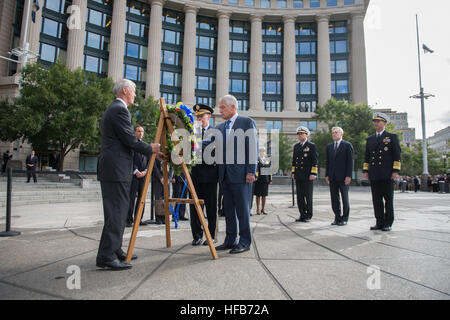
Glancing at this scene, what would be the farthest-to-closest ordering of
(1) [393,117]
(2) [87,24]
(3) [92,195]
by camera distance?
(1) [393,117]
(2) [87,24]
(3) [92,195]

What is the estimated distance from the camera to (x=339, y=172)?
22.1 feet

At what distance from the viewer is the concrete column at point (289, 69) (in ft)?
154

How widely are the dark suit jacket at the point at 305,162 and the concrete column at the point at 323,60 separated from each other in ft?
137

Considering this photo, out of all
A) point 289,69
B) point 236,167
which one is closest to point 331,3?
point 289,69

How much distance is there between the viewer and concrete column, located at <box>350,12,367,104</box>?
148 ft

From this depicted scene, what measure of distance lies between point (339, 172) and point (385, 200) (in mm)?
1249

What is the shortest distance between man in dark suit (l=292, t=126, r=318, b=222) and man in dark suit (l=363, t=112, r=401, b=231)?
4.83 ft

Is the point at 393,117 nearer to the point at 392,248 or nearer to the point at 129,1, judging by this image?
the point at 129,1

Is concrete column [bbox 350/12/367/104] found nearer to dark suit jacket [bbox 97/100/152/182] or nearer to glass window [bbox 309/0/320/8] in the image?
glass window [bbox 309/0/320/8]

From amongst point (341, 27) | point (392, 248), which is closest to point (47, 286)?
point (392, 248)

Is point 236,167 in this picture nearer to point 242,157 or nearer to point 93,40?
point 242,157

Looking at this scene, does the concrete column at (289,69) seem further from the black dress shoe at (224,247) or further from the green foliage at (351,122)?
the black dress shoe at (224,247)

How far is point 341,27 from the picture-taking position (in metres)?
50.2

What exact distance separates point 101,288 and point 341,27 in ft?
194
